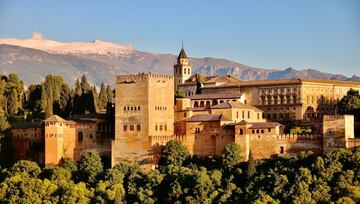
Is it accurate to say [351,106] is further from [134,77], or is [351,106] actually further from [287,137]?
[134,77]

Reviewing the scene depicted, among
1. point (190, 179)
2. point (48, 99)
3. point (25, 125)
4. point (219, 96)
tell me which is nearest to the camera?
point (190, 179)

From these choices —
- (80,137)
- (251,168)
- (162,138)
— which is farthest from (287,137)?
(80,137)

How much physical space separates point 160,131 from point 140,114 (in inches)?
70.7

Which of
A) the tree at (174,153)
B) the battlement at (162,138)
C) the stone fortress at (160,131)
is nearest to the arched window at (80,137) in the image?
the stone fortress at (160,131)

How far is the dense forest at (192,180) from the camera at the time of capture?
44.5m

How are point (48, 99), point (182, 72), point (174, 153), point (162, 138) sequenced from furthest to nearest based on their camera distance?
point (182, 72)
point (48, 99)
point (162, 138)
point (174, 153)

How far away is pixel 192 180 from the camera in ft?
157

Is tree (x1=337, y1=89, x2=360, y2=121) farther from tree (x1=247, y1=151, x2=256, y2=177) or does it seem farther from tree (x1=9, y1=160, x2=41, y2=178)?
tree (x1=9, y1=160, x2=41, y2=178)

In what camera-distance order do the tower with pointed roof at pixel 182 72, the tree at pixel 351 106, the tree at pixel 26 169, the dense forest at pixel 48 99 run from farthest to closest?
1. the tower with pointed roof at pixel 182 72
2. the dense forest at pixel 48 99
3. the tree at pixel 351 106
4. the tree at pixel 26 169

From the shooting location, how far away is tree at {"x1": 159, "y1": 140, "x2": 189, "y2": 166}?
51531mm

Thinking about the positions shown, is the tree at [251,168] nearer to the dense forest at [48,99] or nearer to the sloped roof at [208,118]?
the sloped roof at [208,118]

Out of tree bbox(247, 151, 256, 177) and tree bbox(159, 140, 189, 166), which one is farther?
tree bbox(159, 140, 189, 166)

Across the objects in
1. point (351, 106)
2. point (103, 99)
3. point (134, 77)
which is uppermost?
point (134, 77)

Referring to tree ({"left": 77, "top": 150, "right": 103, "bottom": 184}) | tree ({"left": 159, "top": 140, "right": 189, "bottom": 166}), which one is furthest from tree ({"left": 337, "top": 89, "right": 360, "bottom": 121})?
tree ({"left": 77, "top": 150, "right": 103, "bottom": 184})
